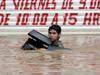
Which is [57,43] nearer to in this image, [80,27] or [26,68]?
[26,68]

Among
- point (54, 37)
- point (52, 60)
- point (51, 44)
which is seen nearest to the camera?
point (52, 60)

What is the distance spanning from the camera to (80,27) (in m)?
16.5

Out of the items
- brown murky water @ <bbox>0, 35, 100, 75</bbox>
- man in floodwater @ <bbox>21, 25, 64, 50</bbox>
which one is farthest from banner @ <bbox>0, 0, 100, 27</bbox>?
man in floodwater @ <bbox>21, 25, 64, 50</bbox>

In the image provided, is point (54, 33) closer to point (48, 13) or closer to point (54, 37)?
point (54, 37)

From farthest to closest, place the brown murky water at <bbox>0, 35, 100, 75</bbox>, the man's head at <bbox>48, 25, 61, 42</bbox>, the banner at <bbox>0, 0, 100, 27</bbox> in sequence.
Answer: the banner at <bbox>0, 0, 100, 27</bbox> < the man's head at <bbox>48, 25, 61, 42</bbox> < the brown murky water at <bbox>0, 35, 100, 75</bbox>

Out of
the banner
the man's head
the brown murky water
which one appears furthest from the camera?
the banner

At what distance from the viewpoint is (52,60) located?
9484mm

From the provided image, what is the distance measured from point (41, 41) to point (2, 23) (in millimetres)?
5757

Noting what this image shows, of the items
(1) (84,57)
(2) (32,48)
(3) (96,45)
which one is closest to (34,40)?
(2) (32,48)

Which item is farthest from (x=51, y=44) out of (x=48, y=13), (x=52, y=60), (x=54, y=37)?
(x=48, y=13)

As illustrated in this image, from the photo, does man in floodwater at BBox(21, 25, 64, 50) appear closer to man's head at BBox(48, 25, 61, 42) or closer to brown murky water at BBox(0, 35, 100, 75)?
man's head at BBox(48, 25, 61, 42)

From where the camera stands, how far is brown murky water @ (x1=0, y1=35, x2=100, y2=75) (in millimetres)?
8008

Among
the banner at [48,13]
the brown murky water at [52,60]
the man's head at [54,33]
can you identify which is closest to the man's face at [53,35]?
the man's head at [54,33]

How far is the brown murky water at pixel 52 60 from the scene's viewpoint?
8.01 meters
